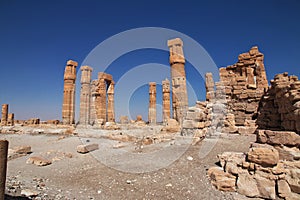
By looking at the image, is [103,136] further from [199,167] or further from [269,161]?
[269,161]

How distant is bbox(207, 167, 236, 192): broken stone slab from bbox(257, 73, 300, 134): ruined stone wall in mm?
2962

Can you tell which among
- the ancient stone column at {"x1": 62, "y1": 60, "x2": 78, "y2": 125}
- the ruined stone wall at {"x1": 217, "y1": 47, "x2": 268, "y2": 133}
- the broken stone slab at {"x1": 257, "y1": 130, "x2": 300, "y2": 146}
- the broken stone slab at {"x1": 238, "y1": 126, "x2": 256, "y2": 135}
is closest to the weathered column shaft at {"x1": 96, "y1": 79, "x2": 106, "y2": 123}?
the ancient stone column at {"x1": 62, "y1": 60, "x2": 78, "y2": 125}

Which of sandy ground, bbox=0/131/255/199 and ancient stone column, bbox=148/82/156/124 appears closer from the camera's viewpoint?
sandy ground, bbox=0/131/255/199

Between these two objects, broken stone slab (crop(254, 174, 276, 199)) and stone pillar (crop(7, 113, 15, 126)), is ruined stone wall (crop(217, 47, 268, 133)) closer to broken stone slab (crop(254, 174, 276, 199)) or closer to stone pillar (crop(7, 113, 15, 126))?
broken stone slab (crop(254, 174, 276, 199))

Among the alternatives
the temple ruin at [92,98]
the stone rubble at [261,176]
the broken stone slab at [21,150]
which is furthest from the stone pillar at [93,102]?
the stone rubble at [261,176]

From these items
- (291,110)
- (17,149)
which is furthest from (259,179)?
(17,149)

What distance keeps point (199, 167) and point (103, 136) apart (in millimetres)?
10480

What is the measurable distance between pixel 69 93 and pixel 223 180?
2327 centimetres

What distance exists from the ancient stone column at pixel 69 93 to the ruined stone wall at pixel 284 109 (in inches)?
841

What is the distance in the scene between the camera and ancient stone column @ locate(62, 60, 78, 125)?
23.9 meters

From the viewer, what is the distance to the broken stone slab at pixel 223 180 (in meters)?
4.32

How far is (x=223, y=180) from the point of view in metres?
4.45

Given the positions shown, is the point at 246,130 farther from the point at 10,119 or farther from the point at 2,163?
the point at 10,119

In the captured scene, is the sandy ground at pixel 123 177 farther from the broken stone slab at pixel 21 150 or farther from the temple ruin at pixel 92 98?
the temple ruin at pixel 92 98
